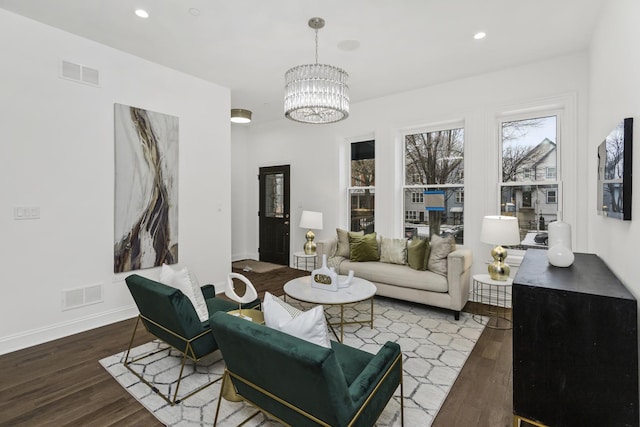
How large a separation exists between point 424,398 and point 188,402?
1.60 metres

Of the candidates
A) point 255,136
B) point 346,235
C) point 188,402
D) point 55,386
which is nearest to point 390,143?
point 346,235

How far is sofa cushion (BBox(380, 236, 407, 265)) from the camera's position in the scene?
13.9 feet

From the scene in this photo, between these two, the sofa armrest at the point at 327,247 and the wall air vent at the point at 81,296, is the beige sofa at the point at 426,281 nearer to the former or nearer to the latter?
the sofa armrest at the point at 327,247

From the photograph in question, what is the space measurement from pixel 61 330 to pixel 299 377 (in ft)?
10.3

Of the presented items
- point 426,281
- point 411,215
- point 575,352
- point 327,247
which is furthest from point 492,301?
point 575,352

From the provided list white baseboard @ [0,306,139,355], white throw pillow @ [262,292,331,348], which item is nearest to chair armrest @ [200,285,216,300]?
white baseboard @ [0,306,139,355]

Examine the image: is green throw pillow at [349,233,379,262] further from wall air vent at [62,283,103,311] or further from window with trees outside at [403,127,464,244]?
wall air vent at [62,283,103,311]

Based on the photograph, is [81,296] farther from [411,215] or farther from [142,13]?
[411,215]

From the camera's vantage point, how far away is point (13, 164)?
2.87 meters

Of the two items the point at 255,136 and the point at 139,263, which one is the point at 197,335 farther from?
the point at 255,136

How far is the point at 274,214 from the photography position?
22.4 feet

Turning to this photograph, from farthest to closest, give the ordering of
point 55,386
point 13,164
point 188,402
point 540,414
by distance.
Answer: point 13,164 → point 55,386 → point 188,402 → point 540,414

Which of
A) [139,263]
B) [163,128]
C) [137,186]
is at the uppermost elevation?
[163,128]

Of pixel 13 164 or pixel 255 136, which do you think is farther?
pixel 255 136
